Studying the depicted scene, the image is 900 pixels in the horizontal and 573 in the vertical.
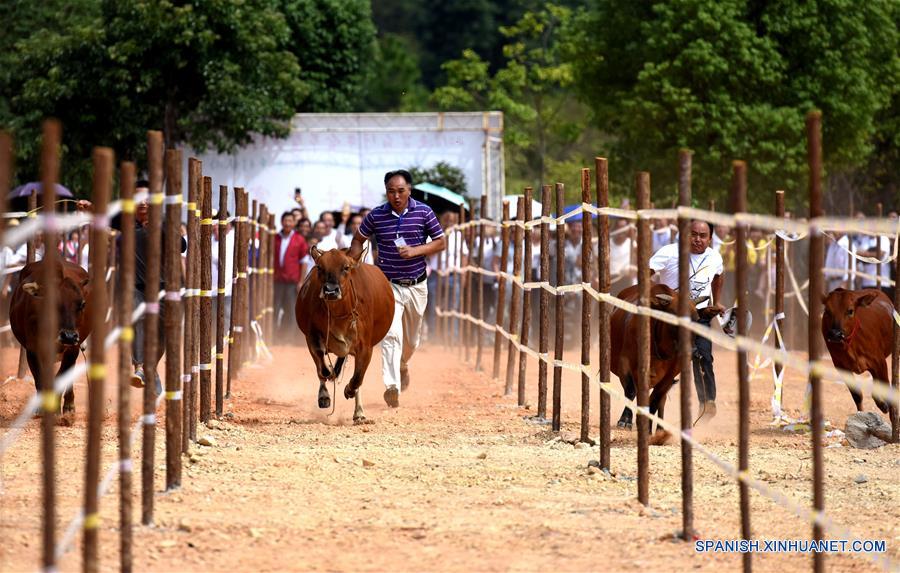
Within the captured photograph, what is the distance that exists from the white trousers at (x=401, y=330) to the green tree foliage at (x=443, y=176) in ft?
61.3

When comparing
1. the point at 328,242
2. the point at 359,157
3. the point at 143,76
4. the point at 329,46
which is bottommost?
the point at 328,242

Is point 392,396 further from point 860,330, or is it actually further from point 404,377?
point 860,330

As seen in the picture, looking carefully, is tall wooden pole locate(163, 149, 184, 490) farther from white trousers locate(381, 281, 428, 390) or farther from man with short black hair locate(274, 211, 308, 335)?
man with short black hair locate(274, 211, 308, 335)

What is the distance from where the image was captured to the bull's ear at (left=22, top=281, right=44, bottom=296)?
11485mm

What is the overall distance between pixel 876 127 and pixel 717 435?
907 inches

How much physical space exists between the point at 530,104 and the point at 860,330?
39169 mm

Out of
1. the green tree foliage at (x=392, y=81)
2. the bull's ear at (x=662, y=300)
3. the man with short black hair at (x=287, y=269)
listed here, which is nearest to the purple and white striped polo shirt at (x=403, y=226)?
the bull's ear at (x=662, y=300)

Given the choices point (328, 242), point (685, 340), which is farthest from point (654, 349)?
point (328, 242)

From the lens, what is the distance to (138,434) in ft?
39.9

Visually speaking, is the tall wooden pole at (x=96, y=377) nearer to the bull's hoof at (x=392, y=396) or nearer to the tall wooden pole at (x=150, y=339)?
the tall wooden pole at (x=150, y=339)

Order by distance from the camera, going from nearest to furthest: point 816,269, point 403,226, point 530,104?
point 816,269, point 403,226, point 530,104

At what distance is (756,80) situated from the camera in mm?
30906

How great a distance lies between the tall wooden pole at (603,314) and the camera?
1040cm

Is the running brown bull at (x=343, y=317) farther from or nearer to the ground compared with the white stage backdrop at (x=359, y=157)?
nearer to the ground
